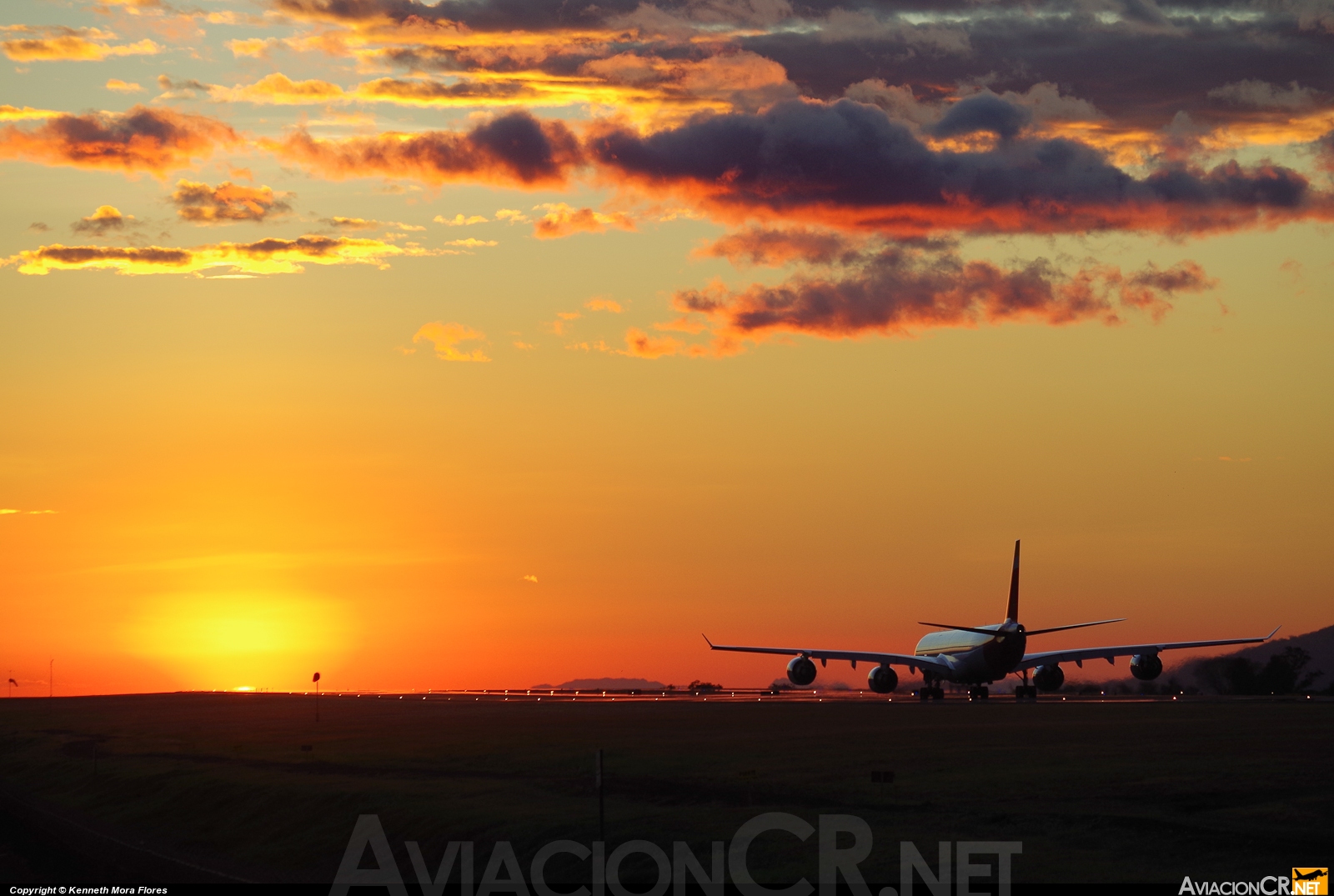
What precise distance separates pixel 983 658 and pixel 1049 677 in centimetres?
782

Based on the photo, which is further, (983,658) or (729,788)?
(983,658)

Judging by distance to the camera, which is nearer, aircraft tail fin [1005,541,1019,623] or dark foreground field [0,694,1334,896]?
dark foreground field [0,694,1334,896]

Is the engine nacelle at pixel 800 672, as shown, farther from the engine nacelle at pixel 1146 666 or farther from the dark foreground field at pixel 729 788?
the engine nacelle at pixel 1146 666

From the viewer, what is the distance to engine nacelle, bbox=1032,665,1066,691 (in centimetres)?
11175

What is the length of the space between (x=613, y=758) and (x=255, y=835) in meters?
16.3

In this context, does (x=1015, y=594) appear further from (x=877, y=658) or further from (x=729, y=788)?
(x=729, y=788)

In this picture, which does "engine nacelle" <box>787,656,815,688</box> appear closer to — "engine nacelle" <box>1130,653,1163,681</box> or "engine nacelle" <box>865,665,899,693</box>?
"engine nacelle" <box>865,665,899,693</box>

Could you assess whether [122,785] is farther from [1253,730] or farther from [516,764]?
[1253,730]

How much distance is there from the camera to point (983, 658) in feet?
356

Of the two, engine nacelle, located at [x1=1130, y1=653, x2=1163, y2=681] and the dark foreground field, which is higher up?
engine nacelle, located at [x1=1130, y1=653, x2=1163, y2=681]

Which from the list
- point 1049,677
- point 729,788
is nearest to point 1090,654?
point 1049,677

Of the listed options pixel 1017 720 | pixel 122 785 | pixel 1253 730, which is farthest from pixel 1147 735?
pixel 122 785

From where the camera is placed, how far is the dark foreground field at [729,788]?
130ft

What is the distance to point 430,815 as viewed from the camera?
54250 mm
